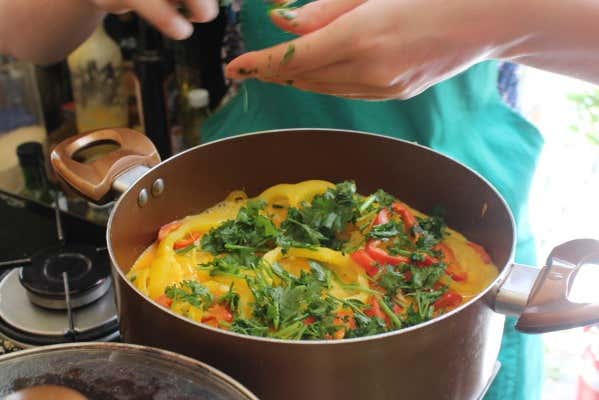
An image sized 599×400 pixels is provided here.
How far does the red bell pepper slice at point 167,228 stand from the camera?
943 millimetres

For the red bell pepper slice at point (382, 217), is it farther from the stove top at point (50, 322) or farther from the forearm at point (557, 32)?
the stove top at point (50, 322)

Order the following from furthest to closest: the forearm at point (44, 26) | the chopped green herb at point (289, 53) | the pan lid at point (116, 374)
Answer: the forearm at point (44, 26), the chopped green herb at point (289, 53), the pan lid at point (116, 374)

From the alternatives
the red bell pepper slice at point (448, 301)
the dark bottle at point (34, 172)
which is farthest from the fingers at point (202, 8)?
the dark bottle at point (34, 172)

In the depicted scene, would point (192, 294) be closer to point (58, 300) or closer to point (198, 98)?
point (58, 300)

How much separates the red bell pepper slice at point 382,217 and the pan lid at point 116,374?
1.45ft

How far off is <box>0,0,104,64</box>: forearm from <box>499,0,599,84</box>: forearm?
642 millimetres

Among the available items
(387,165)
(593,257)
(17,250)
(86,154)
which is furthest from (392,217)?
(86,154)

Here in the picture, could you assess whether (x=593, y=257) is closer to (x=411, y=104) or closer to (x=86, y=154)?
(x=411, y=104)

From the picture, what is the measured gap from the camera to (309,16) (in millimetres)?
738

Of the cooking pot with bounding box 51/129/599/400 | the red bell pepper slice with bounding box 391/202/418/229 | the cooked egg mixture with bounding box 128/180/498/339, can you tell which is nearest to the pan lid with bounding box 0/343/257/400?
the cooking pot with bounding box 51/129/599/400

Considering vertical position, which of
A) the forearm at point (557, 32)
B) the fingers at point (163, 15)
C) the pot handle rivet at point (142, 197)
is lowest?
the pot handle rivet at point (142, 197)

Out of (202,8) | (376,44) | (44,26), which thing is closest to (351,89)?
(376,44)

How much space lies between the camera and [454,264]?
896 mm

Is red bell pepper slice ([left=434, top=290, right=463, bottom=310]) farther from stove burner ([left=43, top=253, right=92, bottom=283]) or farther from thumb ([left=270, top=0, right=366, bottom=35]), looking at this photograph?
stove burner ([left=43, top=253, right=92, bottom=283])
